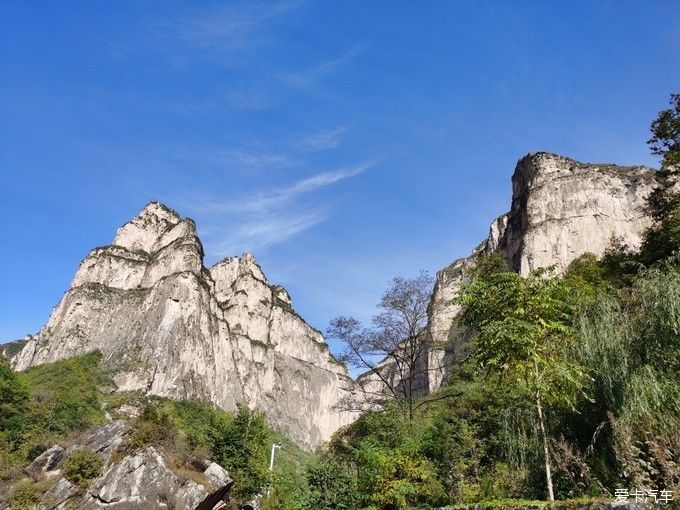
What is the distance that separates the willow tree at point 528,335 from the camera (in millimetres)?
9500

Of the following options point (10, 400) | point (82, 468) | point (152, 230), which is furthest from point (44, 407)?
point (152, 230)

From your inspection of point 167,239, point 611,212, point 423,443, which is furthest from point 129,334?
point 423,443

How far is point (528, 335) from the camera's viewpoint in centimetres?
952

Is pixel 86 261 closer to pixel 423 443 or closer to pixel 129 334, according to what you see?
pixel 129 334

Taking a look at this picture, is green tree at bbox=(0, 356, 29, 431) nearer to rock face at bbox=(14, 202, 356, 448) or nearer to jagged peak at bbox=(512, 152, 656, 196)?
rock face at bbox=(14, 202, 356, 448)

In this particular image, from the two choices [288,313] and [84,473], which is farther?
[288,313]

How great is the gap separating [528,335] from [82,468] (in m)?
18.9

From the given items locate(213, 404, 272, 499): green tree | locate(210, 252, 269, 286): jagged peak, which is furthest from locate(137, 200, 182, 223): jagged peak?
locate(213, 404, 272, 499): green tree

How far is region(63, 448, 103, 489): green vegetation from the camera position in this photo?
19.9 meters

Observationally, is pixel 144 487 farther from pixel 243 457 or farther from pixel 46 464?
pixel 243 457

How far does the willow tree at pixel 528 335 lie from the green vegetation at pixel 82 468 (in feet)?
56.5

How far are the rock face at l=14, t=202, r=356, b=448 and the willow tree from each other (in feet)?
254

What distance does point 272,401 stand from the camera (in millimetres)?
142000

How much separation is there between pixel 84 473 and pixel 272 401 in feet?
415
